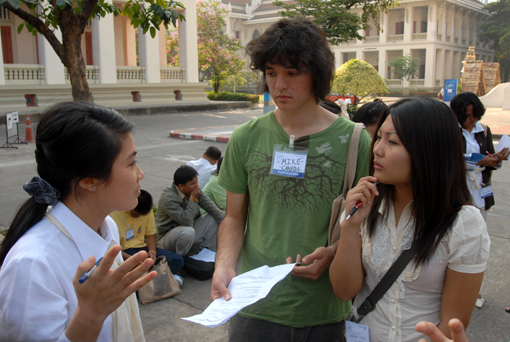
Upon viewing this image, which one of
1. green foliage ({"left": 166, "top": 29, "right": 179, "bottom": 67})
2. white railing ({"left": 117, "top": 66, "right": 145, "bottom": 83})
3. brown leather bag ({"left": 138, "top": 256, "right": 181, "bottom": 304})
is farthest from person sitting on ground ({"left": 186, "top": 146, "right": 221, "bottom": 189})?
green foliage ({"left": 166, "top": 29, "right": 179, "bottom": 67})

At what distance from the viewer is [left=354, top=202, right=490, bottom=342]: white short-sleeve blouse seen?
1481mm

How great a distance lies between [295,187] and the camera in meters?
1.84

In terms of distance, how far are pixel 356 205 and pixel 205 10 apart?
32015 millimetres

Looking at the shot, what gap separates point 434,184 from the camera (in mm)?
1554

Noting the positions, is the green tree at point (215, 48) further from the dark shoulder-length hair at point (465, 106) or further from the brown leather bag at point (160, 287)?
the brown leather bag at point (160, 287)

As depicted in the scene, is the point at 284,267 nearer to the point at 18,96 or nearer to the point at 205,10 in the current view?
the point at 18,96

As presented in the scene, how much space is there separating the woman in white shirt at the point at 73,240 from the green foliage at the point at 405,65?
146 feet

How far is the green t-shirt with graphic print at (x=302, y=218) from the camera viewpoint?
1.81 m

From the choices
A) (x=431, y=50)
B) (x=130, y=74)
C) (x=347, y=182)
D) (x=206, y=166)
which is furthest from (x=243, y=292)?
(x=431, y=50)

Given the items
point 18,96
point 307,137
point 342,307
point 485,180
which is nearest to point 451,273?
point 342,307

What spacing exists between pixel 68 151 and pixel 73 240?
0.29 meters

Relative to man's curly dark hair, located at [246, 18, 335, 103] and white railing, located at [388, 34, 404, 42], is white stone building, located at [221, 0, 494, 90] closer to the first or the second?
white railing, located at [388, 34, 404, 42]

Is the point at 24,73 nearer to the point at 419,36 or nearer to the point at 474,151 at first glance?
the point at 474,151

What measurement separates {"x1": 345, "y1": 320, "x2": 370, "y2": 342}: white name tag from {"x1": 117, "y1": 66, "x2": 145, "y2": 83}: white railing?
2063cm
